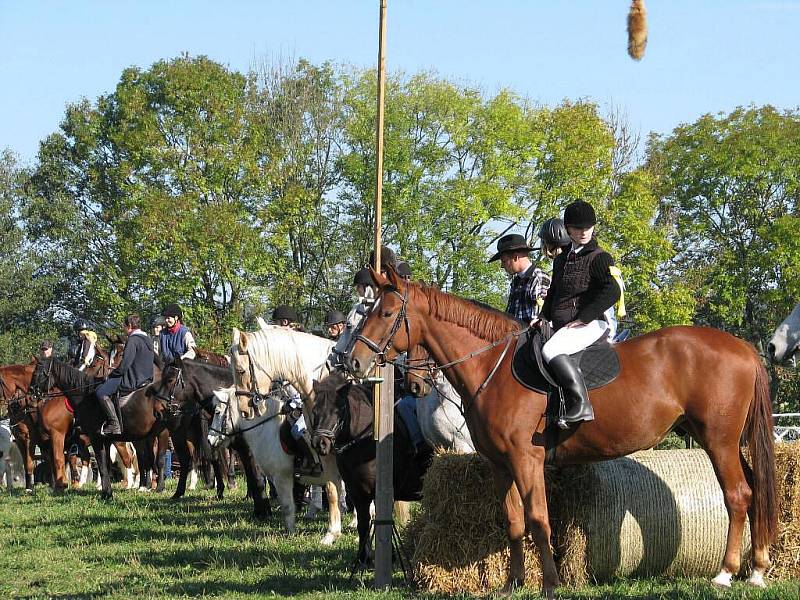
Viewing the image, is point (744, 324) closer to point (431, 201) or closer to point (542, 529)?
point (431, 201)

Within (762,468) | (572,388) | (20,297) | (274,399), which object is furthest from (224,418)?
(20,297)

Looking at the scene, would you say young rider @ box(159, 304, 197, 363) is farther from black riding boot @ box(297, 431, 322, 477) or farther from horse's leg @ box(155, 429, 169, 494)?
black riding boot @ box(297, 431, 322, 477)

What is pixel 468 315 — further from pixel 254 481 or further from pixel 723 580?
pixel 254 481

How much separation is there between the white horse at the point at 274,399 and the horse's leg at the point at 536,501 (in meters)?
3.09

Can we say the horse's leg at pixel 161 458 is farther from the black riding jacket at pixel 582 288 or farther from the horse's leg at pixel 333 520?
the black riding jacket at pixel 582 288

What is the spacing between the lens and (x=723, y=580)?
25.8 feet

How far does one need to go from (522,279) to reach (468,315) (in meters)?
1.27

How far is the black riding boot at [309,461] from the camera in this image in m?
11.8

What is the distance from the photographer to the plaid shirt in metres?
9.34

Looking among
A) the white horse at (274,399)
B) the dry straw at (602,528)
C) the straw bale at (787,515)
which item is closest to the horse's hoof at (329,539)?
the white horse at (274,399)

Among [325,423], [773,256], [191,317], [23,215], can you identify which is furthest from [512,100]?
[325,423]

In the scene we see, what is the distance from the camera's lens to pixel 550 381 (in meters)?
7.95

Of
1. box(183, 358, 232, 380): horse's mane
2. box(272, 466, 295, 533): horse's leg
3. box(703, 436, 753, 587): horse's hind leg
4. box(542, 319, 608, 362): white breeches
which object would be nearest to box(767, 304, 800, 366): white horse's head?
box(703, 436, 753, 587): horse's hind leg

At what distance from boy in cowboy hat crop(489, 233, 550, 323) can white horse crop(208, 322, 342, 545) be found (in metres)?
2.14
